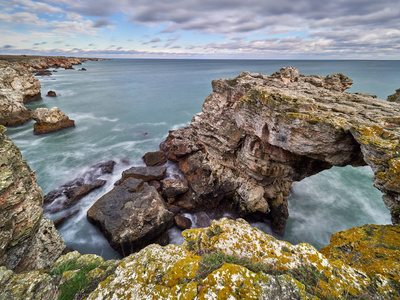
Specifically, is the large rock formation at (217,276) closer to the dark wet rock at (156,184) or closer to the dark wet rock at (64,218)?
the dark wet rock at (156,184)

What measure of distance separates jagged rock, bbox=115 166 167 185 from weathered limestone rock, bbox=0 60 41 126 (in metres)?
25.4

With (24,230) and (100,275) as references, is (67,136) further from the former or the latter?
(100,275)

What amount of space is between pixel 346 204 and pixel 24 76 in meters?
59.0

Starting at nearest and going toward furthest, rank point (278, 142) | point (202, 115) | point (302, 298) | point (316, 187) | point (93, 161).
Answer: point (302, 298)
point (278, 142)
point (202, 115)
point (316, 187)
point (93, 161)

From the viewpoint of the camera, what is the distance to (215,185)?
51.9 ft

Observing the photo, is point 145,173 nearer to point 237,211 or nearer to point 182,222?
point 182,222

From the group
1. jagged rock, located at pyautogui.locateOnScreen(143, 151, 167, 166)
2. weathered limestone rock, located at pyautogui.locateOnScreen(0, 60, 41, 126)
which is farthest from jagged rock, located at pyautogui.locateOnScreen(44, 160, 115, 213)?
weathered limestone rock, located at pyautogui.locateOnScreen(0, 60, 41, 126)

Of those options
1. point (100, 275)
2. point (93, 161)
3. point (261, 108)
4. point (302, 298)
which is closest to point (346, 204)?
point (261, 108)

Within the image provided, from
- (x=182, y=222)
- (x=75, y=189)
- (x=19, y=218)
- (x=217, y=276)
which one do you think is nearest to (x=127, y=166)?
(x=75, y=189)

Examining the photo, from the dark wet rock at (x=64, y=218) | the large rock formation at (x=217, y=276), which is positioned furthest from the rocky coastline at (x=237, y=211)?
the dark wet rock at (x=64, y=218)

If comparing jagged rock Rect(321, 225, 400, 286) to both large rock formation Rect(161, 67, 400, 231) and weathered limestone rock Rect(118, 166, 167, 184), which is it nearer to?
large rock formation Rect(161, 67, 400, 231)

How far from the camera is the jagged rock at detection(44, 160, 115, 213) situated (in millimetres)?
15219

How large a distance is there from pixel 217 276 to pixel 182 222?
11.0 m

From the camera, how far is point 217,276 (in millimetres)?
3795
